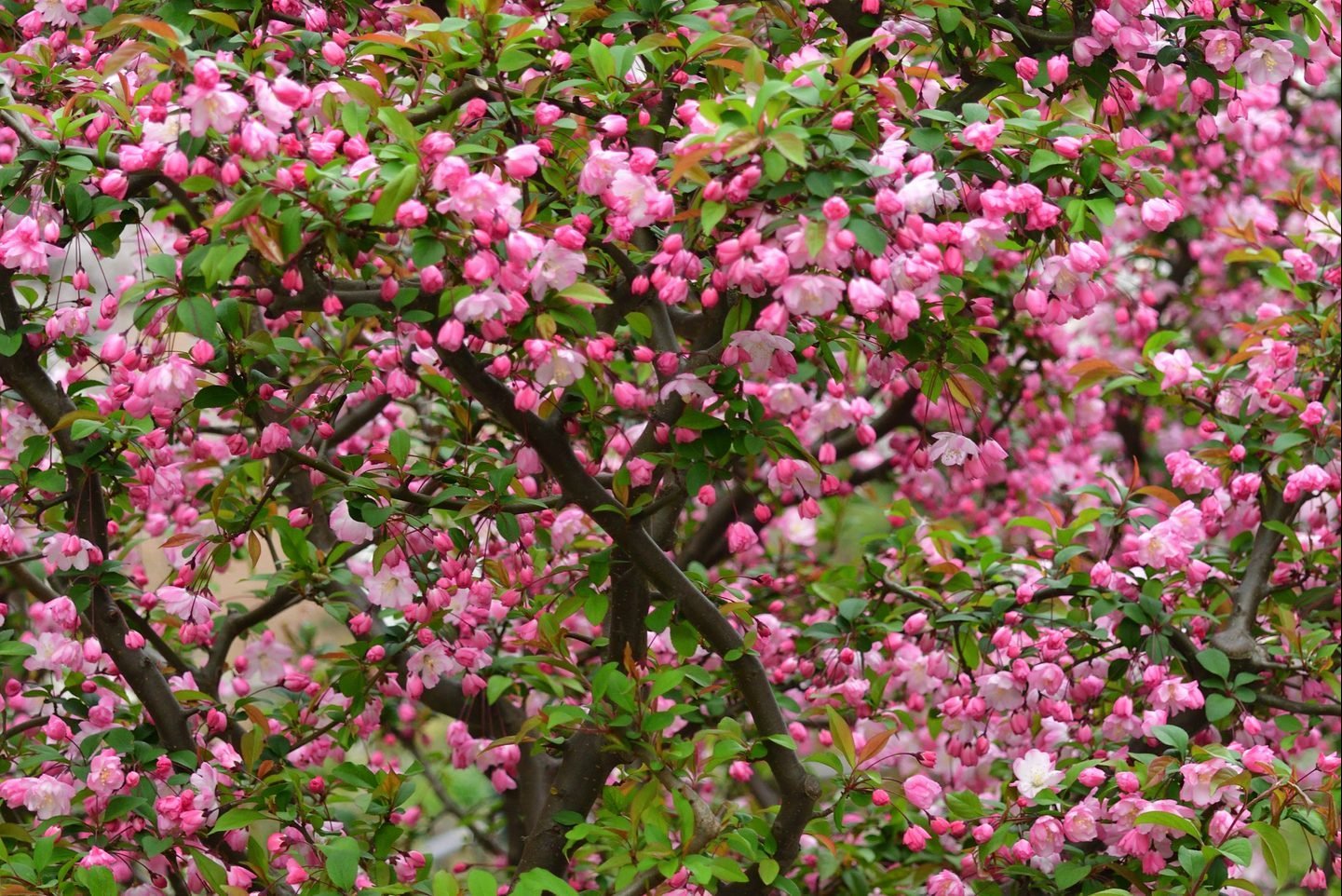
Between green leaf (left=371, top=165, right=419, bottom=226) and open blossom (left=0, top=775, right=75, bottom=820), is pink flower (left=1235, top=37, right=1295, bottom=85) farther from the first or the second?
open blossom (left=0, top=775, right=75, bottom=820)

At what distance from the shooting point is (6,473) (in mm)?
2412

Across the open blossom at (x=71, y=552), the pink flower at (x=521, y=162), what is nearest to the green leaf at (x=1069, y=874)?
the pink flower at (x=521, y=162)

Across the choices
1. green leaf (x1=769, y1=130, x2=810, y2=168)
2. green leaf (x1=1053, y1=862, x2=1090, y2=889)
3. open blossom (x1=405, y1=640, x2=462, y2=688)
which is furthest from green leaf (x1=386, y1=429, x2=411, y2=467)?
green leaf (x1=1053, y1=862, x2=1090, y2=889)

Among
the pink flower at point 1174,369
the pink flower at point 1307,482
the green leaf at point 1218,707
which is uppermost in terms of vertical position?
the pink flower at point 1174,369

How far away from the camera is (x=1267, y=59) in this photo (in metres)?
2.17

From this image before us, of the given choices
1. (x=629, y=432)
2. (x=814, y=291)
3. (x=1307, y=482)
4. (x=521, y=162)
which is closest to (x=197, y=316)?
(x=521, y=162)

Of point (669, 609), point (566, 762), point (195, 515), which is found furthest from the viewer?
point (195, 515)

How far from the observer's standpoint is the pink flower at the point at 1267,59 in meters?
2.16

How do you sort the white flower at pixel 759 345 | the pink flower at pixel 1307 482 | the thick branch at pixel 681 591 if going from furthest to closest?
the pink flower at pixel 1307 482, the thick branch at pixel 681 591, the white flower at pixel 759 345

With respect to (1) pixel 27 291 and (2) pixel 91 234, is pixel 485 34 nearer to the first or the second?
(2) pixel 91 234

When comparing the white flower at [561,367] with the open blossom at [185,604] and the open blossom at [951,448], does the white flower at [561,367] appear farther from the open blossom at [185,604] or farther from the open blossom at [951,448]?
the open blossom at [185,604]

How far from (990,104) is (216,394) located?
1.25m

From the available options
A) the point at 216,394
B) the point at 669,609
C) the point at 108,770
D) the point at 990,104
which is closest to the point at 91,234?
the point at 216,394

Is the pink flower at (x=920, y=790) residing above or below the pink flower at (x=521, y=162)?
below
